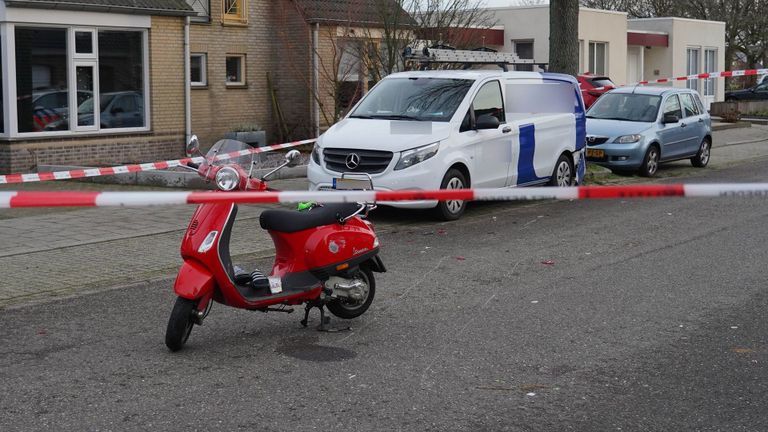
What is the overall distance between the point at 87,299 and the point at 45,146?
10.6 m

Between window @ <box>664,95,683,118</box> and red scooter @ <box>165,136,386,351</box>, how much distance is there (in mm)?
13147

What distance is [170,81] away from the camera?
20719mm

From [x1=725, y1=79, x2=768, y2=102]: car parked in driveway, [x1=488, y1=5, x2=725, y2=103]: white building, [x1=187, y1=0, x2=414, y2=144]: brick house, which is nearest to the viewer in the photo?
[x1=187, y1=0, x2=414, y2=144]: brick house

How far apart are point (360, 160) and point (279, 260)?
5.32m

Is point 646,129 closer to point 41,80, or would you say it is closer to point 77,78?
point 77,78

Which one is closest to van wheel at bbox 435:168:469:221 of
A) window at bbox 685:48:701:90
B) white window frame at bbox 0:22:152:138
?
white window frame at bbox 0:22:152:138

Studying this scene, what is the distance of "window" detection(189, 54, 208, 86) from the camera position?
22359 millimetres

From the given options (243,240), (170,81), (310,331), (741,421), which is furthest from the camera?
(170,81)

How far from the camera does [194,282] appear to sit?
6637 millimetres

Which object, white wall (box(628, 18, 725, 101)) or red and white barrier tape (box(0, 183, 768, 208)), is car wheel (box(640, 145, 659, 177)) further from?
white wall (box(628, 18, 725, 101))

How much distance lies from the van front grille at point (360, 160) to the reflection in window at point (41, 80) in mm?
7714

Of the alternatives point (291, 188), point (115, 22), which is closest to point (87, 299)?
point (291, 188)

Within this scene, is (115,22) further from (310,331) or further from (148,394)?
(148,394)

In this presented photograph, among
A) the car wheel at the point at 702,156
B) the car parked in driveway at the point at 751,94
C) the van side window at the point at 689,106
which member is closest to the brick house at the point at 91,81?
the van side window at the point at 689,106
